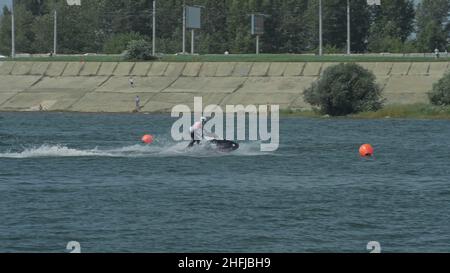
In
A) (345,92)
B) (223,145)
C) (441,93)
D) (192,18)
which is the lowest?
(223,145)

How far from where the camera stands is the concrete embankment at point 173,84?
114m

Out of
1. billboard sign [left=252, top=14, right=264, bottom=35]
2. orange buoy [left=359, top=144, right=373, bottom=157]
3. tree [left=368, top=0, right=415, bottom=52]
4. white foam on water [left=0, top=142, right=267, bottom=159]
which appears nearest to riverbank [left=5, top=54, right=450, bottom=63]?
billboard sign [left=252, top=14, right=264, bottom=35]

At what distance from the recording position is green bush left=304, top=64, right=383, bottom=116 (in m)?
99.1

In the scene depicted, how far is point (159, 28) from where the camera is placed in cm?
19488

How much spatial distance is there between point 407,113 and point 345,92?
5892mm

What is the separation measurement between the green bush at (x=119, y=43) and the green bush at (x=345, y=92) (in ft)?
244

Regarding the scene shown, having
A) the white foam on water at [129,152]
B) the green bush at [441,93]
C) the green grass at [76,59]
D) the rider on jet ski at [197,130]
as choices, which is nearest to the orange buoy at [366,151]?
the white foam on water at [129,152]

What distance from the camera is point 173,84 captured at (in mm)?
125312

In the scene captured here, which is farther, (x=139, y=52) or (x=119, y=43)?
(x=119, y=43)

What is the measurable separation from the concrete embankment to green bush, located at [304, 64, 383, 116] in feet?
18.7

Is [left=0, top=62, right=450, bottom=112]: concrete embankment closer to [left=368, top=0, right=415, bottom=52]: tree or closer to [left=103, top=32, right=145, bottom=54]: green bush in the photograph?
[left=103, top=32, right=145, bottom=54]: green bush

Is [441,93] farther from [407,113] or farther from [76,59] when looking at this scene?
[76,59]

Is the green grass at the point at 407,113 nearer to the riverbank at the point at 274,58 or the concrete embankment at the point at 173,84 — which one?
the concrete embankment at the point at 173,84

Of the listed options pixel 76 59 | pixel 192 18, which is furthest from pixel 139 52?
pixel 192 18
